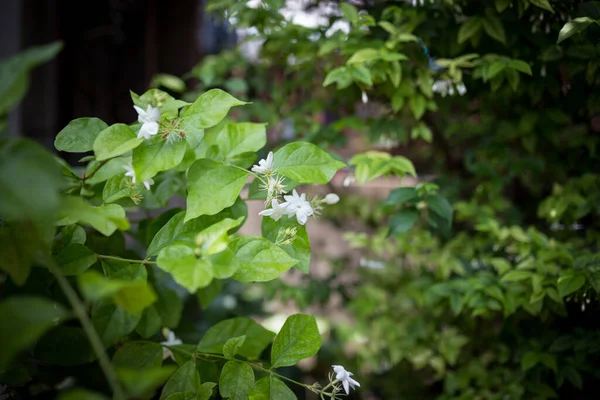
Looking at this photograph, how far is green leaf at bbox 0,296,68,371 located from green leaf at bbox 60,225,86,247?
336mm

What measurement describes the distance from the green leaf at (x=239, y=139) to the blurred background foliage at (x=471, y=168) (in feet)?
0.96

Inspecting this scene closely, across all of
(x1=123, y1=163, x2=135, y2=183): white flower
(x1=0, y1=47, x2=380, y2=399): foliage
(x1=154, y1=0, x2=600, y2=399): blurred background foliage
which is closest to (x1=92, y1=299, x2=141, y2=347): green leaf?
(x1=0, y1=47, x2=380, y2=399): foliage

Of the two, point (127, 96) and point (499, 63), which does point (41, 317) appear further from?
point (127, 96)

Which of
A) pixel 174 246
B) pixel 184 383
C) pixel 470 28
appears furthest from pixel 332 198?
pixel 470 28

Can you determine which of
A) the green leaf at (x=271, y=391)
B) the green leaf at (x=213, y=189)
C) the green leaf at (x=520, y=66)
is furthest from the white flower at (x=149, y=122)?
the green leaf at (x=520, y=66)

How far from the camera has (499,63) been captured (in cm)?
117

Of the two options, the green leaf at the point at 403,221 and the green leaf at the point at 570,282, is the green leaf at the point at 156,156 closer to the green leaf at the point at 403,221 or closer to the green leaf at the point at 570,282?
the green leaf at the point at 403,221

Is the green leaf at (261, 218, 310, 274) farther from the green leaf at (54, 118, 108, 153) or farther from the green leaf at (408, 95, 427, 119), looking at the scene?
the green leaf at (408, 95, 427, 119)

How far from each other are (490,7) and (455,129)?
0.53m

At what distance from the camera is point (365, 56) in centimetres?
116

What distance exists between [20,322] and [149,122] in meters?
0.39

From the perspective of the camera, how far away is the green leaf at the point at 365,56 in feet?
3.76

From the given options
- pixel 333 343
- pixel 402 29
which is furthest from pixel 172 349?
pixel 333 343

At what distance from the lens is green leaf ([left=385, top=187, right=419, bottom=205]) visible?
3.88 feet
